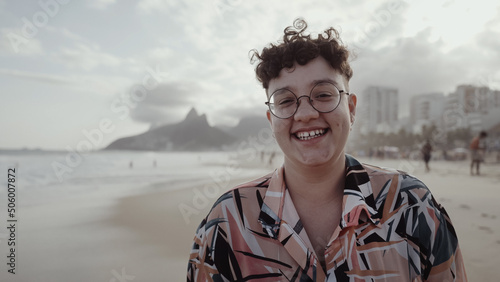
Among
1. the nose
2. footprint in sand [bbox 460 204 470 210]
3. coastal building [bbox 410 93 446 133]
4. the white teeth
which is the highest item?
coastal building [bbox 410 93 446 133]

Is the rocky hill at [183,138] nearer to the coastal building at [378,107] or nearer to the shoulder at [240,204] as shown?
the coastal building at [378,107]

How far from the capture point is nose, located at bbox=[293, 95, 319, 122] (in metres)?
1.77

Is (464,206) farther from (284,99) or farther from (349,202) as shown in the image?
(284,99)

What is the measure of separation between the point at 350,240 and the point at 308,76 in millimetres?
935

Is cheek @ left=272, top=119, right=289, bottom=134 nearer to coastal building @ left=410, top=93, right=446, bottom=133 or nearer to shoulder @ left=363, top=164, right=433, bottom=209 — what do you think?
shoulder @ left=363, top=164, right=433, bottom=209

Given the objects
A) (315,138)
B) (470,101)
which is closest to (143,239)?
(315,138)

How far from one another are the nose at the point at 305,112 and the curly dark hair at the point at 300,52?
235mm

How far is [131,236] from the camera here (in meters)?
6.32

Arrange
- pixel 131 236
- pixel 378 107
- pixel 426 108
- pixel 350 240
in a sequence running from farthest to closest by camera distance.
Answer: pixel 426 108
pixel 378 107
pixel 131 236
pixel 350 240

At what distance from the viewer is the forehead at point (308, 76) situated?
1805mm

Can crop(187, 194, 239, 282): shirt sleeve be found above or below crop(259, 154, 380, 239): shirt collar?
below

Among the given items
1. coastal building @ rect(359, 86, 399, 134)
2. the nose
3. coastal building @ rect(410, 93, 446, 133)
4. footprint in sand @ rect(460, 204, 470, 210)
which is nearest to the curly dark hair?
the nose

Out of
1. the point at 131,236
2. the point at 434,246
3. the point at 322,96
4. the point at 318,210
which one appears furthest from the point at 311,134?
the point at 131,236

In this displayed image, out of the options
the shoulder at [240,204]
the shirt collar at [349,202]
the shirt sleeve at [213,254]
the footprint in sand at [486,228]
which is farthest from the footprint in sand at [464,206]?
the shirt sleeve at [213,254]
